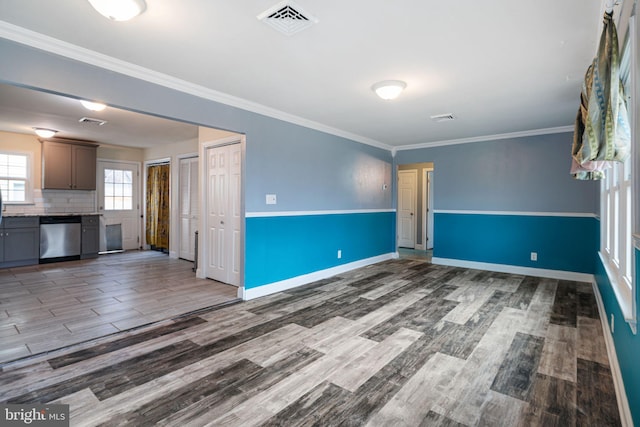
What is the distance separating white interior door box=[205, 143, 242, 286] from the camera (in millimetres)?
4477

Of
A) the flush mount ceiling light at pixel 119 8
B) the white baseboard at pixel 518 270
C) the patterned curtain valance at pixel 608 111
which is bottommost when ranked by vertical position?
the white baseboard at pixel 518 270

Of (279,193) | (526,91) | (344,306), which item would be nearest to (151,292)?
(279,193)

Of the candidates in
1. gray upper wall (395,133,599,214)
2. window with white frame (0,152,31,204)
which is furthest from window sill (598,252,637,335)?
window with white frame (0,152,31,204)

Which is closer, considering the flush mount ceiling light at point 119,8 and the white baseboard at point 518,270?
the flush mount ceiling light at point 119,8

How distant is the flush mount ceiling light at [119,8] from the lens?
6.40ft

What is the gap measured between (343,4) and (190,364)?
281 cm

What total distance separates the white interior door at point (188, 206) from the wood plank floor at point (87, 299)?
27.1 inches

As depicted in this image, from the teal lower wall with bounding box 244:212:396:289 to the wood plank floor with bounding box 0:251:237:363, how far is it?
57 centimetres

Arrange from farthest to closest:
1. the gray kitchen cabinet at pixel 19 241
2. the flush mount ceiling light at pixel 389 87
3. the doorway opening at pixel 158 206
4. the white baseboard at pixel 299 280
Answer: the doorway opening at pixel 158 206 → the gray kitchen cabinet at pixel 19 241 → the white baseboard at pixel 299 280 → the flush mount ceiling light at pixel 389 87

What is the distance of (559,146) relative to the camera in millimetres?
5246

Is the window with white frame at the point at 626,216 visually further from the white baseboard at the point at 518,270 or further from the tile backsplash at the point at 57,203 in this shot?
the tile backsplash at the point at 57,203

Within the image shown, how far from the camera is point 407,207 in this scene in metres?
8.79

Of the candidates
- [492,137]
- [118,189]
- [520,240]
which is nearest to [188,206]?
[118,189]

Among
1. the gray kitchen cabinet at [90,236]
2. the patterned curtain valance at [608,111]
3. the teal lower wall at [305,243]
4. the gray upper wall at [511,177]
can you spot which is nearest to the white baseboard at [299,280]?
the teal lower wall at [305,243]
